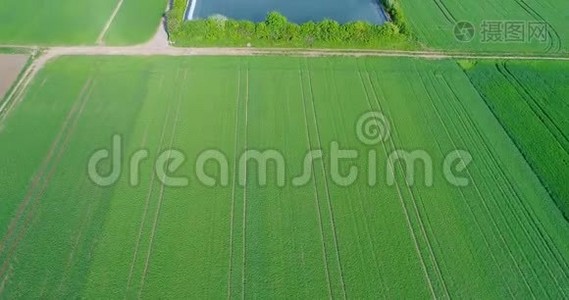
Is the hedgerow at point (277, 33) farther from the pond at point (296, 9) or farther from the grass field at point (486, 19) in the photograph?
the grass field at point (486, 19)

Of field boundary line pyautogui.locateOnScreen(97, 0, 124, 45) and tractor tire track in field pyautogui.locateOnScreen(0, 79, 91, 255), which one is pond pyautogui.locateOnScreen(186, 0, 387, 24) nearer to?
field boundary line pyautogui.locateOnScreen(97, 0, 124, 45)

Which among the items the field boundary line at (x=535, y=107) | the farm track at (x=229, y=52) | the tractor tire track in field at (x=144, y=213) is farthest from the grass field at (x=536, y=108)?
the tractor tire track in field at (x=144, y=213)

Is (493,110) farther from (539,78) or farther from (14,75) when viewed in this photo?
(14,75)

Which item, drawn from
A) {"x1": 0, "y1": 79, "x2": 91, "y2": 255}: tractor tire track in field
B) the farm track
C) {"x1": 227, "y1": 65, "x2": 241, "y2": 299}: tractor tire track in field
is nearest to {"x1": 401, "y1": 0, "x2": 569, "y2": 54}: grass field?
the farm track

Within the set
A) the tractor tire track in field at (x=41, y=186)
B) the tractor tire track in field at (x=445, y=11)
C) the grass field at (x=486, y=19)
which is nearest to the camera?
the tractor tire track in field at (x=41, y=186)

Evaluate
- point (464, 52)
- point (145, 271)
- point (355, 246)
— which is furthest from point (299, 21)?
point (145, 271)

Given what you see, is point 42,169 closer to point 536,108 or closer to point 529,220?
point 529,220
